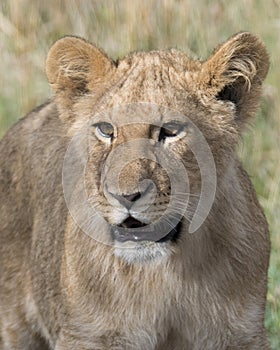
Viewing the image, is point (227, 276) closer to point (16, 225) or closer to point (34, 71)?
point (16, 225)

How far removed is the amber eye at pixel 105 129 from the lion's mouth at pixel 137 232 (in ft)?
0.89

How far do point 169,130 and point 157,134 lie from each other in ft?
0.14

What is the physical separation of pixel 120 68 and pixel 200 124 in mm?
338

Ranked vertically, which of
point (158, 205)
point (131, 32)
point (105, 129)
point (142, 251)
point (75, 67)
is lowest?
point (131, 32)

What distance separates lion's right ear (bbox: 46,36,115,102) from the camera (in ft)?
12.7

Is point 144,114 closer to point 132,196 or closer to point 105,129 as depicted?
point 105,129

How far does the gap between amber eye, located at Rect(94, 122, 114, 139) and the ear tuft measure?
0.23 m

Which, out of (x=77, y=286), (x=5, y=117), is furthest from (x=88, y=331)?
(x=5, y=117)

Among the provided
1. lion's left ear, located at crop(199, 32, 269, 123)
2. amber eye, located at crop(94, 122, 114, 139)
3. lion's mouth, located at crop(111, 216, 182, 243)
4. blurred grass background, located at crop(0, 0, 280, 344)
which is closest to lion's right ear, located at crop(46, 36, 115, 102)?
amber eye, located at crop(94, 122, 114, 139)

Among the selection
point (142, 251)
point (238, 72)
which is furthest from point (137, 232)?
point (238, 72)

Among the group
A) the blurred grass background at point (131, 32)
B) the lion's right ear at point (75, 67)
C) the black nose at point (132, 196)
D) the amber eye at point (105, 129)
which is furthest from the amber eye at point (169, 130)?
the blurred grass background at point (131, 32)

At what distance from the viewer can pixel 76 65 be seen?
3.91 metres

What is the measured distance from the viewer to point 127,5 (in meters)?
7.05

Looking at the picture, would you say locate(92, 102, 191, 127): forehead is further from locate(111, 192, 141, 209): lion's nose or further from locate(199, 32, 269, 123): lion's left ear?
locate(111, 192, 141, 209): lion's nose
